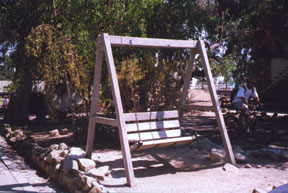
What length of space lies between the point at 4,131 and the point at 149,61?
5.55m

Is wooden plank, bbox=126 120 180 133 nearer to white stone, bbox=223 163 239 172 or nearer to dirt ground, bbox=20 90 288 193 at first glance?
dirt ground, bbox=20 90 288 193

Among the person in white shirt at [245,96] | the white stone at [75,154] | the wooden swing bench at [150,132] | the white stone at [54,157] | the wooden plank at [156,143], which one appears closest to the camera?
the wooden plank at [156,143]

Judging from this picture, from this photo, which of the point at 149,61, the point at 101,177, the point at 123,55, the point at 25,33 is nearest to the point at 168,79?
the point at 149,61

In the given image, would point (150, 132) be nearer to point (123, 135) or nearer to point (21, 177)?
point (123, 135)

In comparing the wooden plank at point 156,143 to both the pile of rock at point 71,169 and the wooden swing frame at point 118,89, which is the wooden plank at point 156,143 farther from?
the pile of rock at point 71,169

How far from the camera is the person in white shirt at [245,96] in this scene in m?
8.34

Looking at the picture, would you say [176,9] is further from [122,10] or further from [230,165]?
[230,165]

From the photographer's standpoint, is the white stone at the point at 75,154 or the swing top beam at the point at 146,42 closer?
the swing top beam at the point at 146,42

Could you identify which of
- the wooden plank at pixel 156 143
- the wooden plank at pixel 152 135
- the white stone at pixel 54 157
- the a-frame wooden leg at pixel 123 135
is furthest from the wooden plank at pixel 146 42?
the white stone at pixel 54 157

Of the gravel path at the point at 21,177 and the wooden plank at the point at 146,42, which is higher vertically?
the wooden plank at the point at 146,42

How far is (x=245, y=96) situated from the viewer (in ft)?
28.0

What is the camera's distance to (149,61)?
26.2 feet

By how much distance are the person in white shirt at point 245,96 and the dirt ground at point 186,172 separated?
1.28 metres

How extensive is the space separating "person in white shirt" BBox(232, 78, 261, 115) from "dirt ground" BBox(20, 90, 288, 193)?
1284mm
